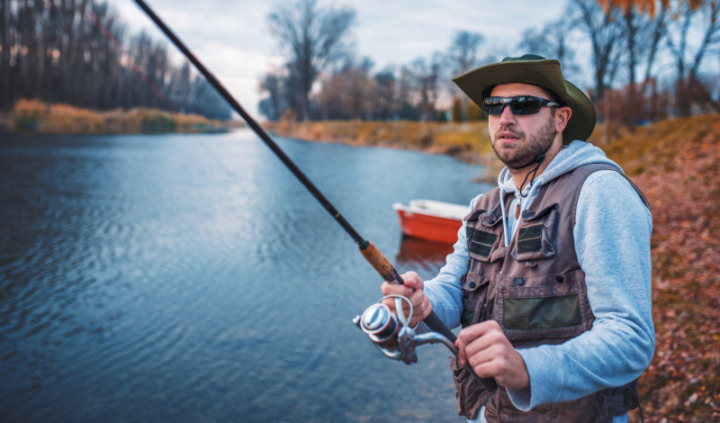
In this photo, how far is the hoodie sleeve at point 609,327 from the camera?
1348 millimetres

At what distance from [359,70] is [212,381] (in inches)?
2445

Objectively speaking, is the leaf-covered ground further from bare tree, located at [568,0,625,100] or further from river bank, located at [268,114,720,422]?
bare tree, located at [568,0,625,100]

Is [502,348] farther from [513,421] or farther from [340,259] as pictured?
[340,259]

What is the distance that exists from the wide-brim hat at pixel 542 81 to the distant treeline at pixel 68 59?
41.9 m

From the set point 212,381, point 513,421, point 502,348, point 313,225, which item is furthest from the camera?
point 313,225

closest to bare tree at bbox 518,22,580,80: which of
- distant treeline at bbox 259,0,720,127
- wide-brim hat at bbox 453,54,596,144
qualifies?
distant treeline at bbox 259,0,720,127

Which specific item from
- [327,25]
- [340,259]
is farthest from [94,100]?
[340,259]

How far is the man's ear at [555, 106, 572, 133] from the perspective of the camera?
1843 mm

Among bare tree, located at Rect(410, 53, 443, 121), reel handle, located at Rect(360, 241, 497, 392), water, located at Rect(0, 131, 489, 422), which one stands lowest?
water, located at Rect(0, 131, 489, 422)

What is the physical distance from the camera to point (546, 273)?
1.58 m

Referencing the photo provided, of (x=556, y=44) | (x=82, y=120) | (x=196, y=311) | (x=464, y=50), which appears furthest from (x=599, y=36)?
(x=82, y=120)

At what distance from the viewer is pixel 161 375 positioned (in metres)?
5.68

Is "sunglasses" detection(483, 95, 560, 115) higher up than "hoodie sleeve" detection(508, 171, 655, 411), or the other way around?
"sunglasses" detection(483, 95, 560, 115)

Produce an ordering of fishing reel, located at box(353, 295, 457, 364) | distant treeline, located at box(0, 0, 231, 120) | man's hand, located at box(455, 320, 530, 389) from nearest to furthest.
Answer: man's hand, located at box(455, 320, 530, 389), fishing reel, located at box(353, 295, 457, 364), distant treeline, located at box(0, 0, 231, 120)
